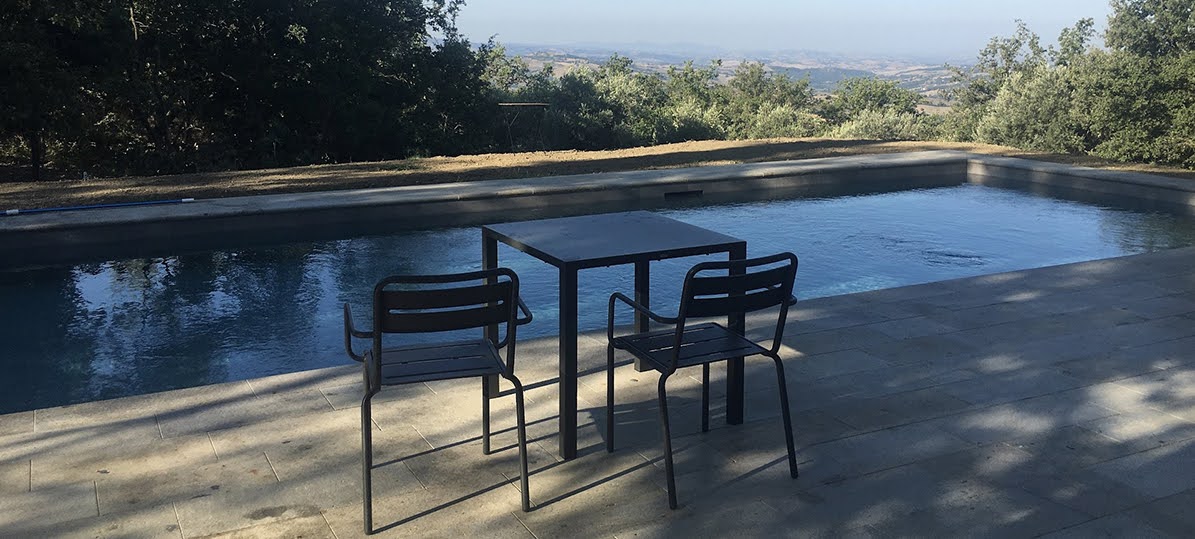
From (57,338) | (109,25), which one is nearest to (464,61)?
(109,25)

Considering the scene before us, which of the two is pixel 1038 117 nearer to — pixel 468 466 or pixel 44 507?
pixel 468 466

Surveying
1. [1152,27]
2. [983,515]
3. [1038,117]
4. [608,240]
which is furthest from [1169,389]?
[1152,27]

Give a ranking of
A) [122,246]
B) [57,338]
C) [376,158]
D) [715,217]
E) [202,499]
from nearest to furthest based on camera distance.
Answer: [202,499]
[57,338]
[122,246]
[715,217]
[376,158]

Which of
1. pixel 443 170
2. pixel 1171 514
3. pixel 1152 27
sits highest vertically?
pixel 1152 27

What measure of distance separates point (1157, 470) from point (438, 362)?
7.61 ft

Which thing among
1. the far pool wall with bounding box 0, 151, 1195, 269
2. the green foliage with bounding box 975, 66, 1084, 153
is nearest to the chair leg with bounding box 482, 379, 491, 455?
the far pool wall with bounding box 0, 151, 1195, 269

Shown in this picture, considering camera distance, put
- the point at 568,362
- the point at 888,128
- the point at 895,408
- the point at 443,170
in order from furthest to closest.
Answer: the point at 888,128, the point at 443,170, the point at 895,408, the point at 568,362

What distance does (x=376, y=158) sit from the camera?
616 inches

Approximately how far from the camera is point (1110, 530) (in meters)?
2.62

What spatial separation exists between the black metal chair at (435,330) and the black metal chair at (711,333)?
0.42 meters

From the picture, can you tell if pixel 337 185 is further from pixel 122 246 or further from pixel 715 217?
pixel 715 217

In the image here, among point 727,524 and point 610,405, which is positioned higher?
point 610,405

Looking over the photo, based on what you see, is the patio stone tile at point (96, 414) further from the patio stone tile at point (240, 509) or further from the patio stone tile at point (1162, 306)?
the patio stone tile at point (1162, 306)

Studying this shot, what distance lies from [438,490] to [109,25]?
12739 mm
